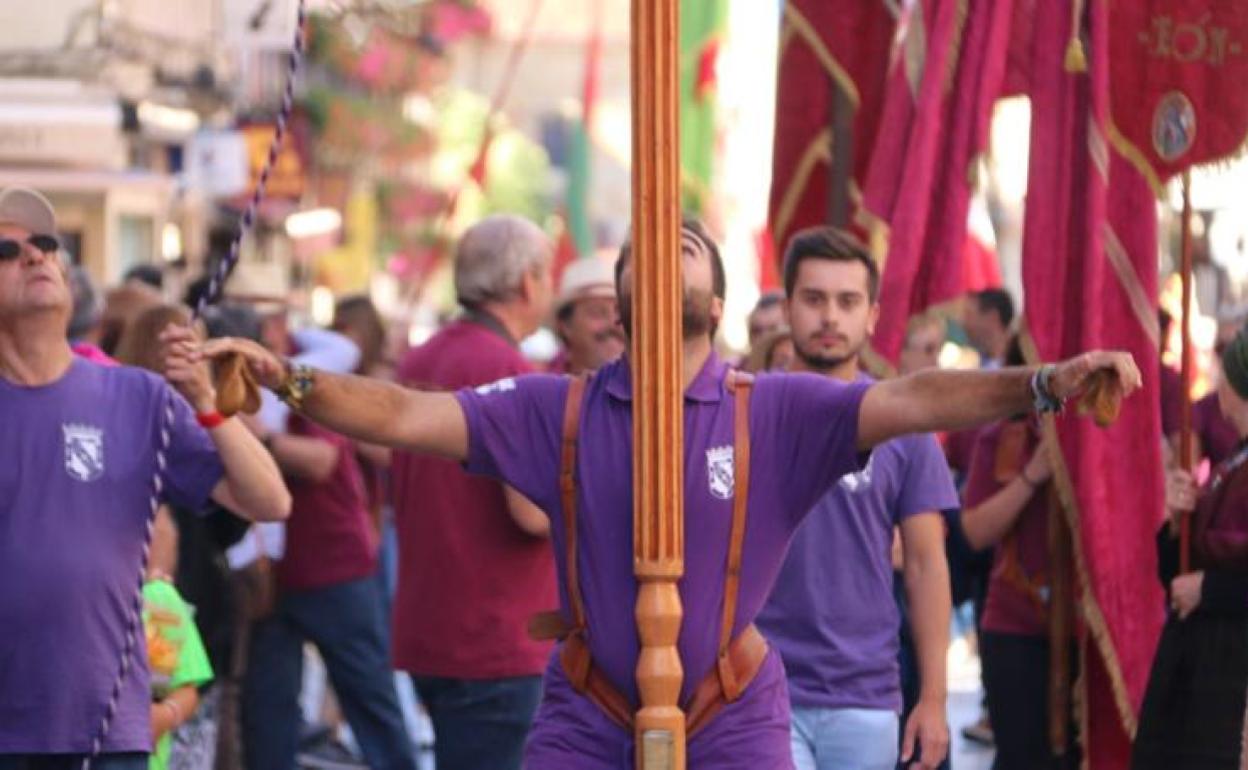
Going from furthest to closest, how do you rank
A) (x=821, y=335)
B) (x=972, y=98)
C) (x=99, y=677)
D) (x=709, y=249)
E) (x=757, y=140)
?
(x=757, y=140), (x=972, y=98), (x=821, y=335), (x=99, y=677), (x=709, y=249)

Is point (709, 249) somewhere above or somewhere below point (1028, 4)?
below

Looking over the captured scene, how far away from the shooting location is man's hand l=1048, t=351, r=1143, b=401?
5785 mm

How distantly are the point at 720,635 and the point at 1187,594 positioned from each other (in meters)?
2.57

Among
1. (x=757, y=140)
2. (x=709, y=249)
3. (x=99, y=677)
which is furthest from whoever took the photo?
(x=757, y=140)

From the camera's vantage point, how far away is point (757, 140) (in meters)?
31.3

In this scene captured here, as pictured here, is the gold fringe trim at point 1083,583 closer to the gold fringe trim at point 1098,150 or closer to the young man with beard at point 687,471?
the gold fringe trim at point 1098,150

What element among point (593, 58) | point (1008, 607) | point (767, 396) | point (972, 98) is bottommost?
point (1008, 607)

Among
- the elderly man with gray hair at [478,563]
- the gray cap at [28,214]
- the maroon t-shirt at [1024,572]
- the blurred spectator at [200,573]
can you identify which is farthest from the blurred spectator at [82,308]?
the maroon t-shirt at [1024,572]

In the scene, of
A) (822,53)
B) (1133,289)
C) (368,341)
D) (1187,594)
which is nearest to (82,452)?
(1187,594)

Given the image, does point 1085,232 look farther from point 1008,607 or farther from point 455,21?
point 455,21

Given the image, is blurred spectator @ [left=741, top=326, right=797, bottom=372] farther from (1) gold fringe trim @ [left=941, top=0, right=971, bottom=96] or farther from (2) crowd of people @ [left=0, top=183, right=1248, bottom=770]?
(1) gold fringe trim @ [left=941, top=0, right=971, bottom=96]

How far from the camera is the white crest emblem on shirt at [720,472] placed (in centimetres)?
621

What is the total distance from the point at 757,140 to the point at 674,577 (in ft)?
83.3

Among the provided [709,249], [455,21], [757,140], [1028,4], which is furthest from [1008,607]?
[455,21]
